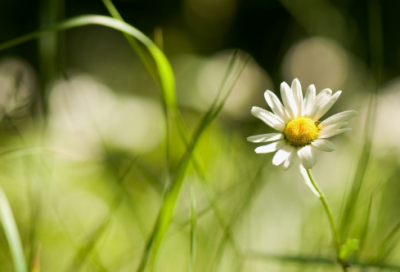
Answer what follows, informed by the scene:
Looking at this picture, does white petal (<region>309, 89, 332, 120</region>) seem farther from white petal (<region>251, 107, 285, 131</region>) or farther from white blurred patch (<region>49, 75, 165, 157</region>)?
white blurred patch (<region>49, 75, 165, 157</region>)

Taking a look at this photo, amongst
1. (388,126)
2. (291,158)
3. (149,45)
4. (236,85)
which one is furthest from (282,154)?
(236,85)

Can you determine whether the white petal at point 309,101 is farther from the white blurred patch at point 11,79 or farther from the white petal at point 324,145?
the white blurred patch at point 11,79

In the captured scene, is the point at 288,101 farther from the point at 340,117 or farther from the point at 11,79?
the point at 11,79

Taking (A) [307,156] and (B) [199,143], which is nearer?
(A) [307,156]

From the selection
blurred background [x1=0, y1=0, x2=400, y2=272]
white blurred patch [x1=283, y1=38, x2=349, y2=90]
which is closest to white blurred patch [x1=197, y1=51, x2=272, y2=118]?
blurred background [x1=0, y1=0, x2=400, y2=272]

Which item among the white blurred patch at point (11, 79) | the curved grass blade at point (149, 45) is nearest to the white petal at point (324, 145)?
the curved grass blade at point (149, 45)

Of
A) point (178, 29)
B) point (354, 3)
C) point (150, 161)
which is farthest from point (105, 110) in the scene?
point (354, 3)

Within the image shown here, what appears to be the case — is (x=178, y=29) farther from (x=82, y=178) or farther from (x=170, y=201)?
(x=170, y=201)
